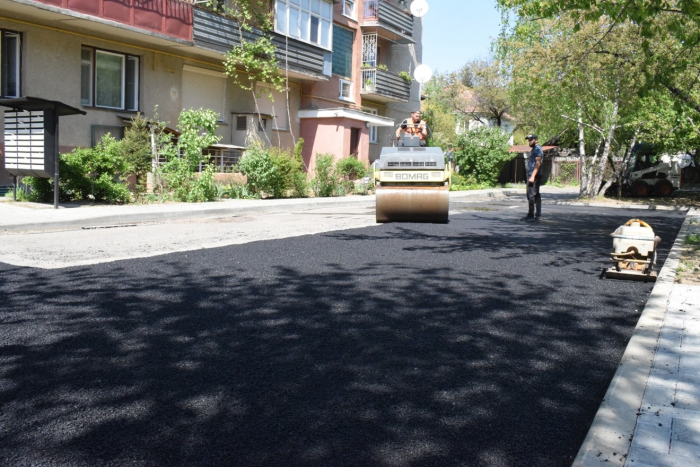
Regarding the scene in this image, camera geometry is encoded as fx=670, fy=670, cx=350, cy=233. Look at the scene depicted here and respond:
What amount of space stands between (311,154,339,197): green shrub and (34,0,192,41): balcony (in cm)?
594

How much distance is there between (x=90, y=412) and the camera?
3.56 m

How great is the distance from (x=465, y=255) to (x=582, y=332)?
172 inches

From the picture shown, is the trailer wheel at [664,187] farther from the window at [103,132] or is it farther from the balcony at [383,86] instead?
the window at [103,132]

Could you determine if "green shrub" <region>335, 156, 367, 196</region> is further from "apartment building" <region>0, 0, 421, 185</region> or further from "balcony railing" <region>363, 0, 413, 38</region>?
"balcony railing" <region>363, 0, 413, 38</region>

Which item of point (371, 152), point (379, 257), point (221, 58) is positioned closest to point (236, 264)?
point (379, 257)

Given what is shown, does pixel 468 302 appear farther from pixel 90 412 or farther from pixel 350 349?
pixel 90 412

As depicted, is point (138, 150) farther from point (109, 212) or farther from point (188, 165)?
point (109, 212)

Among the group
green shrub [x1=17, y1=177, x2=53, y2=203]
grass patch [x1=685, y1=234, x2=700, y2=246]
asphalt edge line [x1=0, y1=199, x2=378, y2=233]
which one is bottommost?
asphalt edge line [x1=0, y1=199, x2=378, y2=233]

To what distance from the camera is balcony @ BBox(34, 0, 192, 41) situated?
57.7ft

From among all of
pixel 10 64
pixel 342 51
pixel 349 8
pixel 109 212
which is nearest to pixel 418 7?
pixel 349 8

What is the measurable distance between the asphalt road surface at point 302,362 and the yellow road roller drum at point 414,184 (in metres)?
5.10

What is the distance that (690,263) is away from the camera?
901 centimetres

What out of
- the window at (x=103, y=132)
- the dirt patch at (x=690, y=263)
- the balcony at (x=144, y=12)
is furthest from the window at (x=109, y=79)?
the dirt patch at (x=690, y=263)

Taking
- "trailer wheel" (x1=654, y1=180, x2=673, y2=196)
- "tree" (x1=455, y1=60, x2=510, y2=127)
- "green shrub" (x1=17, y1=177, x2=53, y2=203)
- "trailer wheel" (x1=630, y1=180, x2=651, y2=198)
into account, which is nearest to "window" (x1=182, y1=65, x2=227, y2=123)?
"green shrub" (x1=17, y1=177, x2=53, y2=203)
